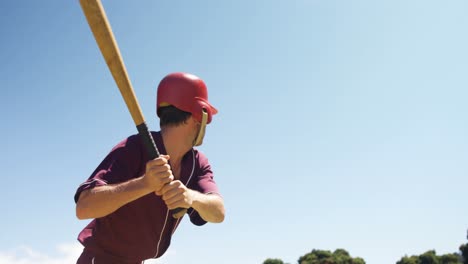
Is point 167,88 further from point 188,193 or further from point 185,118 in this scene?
point 188,193

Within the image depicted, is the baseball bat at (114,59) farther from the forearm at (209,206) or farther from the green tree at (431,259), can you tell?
the green tree at (431,259)

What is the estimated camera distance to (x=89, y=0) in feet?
9.82

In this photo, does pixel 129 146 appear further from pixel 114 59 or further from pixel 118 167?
pixel 114 59

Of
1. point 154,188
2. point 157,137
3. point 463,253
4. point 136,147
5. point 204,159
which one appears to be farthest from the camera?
point 463,253

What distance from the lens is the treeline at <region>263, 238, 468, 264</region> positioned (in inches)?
2575

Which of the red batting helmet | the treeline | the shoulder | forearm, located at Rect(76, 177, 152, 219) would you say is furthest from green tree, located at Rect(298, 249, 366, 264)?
forearm, located at Rect(76, 177, 152, 219)

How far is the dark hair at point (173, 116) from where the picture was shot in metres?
4.19

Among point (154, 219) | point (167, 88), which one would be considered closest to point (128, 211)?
point (154, 219)

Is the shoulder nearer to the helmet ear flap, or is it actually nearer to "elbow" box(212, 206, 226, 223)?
the helmet ear flap

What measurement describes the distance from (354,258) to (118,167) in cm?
7932

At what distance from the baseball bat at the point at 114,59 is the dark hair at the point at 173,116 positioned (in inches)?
28.6

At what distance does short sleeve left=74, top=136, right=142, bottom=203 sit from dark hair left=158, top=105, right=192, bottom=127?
1.31 ft

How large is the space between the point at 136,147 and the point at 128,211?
67 centimetres

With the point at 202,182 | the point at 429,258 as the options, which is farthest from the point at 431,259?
the point at 202,182
